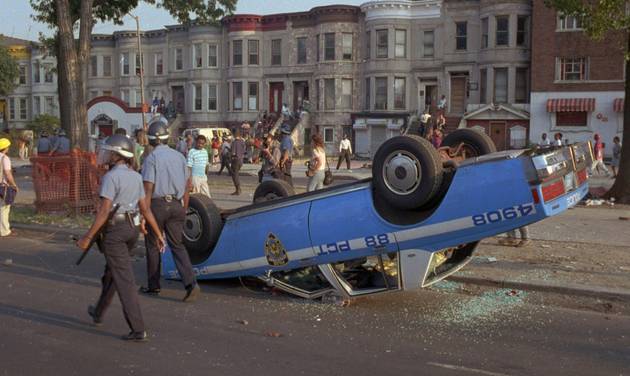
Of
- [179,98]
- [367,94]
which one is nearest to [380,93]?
[367,94]

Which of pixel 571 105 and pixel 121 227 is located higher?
pixel 571 105

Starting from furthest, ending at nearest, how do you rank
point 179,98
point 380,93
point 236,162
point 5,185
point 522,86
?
point 179,98 → point 380,93 → point 522,86 → point 236,162 → point 5,185

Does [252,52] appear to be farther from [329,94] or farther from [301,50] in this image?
[329,94]

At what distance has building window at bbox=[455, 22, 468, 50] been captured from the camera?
132 ft

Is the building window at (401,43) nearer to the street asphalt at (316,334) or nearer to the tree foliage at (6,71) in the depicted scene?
the tree foliage at (6,71)

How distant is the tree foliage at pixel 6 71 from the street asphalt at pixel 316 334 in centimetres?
5297

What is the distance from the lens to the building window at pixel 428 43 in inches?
1639

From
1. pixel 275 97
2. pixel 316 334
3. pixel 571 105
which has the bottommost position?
pixel 316 334

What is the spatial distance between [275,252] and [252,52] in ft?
138

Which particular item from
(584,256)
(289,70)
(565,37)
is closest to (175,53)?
(289,70)

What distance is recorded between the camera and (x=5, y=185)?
11570 mm

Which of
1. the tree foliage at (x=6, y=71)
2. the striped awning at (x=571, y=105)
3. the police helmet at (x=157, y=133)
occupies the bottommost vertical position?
the police helmet at (x=157, y=133)

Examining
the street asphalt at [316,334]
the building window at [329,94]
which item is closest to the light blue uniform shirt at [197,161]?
the street asphalt at [316,334]

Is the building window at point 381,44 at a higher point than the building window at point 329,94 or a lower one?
higher
